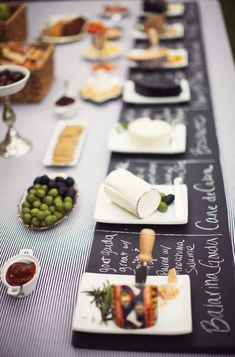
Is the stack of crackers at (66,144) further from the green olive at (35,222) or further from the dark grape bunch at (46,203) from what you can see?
the green olive at (35,222)

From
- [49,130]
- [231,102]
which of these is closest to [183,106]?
[231,102]

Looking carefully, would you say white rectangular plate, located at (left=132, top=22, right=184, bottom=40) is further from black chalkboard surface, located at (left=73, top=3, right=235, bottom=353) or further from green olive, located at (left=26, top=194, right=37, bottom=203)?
green olive, located at (left=26, top=194, right=37, bottom=203)

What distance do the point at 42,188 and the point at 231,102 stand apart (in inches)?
39.5

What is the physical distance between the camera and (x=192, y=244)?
1.25m

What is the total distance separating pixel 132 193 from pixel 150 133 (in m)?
Answer: 0.41

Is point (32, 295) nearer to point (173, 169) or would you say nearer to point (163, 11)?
point (173, 169)

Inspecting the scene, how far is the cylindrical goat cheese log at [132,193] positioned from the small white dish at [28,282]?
0.30 meters

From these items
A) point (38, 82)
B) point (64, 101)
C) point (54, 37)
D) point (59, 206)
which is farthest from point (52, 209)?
point (54, 37)

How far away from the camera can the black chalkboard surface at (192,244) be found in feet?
3.24

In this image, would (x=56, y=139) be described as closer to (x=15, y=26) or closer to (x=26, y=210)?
(x=26, y=210)

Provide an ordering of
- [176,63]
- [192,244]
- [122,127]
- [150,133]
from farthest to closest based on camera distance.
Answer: [176,63] → [122,127] → [150,133] → [192,244]

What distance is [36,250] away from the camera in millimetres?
1282

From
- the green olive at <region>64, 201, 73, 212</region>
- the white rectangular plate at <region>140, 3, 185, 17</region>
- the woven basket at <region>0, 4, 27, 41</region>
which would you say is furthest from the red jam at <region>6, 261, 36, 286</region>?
the white rectangular plate at <region>140, 3, 185, 17</region>

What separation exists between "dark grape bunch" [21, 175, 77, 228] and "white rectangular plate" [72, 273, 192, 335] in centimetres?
28
